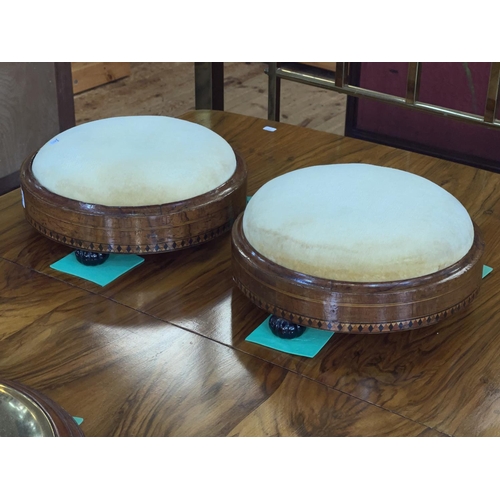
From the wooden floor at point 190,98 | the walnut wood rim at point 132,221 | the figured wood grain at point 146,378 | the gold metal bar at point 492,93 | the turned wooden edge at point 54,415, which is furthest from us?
the wooden floor at point 190,98

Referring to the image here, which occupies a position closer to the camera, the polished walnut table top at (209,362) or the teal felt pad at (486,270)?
the polished walnut table top at (209,362)

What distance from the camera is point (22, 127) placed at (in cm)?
237

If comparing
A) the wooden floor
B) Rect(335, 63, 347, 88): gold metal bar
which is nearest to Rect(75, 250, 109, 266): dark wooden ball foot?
Rect(335, 63, 347, 88): gold metal bar

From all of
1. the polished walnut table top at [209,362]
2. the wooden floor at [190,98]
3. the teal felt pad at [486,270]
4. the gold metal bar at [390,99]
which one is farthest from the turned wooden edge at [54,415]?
the wooden floor at [190,98]

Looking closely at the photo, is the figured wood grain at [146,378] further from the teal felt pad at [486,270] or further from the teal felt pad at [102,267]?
the teal felt pad at [486,270]

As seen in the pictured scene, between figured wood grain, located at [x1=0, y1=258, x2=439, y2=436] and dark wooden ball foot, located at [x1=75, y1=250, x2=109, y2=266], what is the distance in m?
0.08

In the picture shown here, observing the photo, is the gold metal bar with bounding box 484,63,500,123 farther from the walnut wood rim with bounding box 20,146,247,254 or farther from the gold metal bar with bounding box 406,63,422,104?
the walnut wood rim with bounding box 20,146,247,254

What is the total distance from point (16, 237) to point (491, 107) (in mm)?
1127

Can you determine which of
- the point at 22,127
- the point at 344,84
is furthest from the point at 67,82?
the point at 344,84

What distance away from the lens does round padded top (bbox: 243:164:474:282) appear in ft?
3.81

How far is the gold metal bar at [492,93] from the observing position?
185 cm

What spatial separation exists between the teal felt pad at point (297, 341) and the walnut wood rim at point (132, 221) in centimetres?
24

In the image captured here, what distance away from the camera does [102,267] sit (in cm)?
145

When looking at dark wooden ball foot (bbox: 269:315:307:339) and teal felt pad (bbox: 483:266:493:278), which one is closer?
dark wooden ball foot (bbox: 269:315:307:339)
